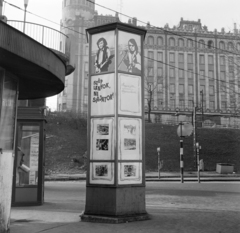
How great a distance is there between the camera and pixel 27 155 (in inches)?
424

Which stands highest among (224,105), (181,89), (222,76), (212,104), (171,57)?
(171,57)

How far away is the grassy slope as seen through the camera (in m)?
34.2

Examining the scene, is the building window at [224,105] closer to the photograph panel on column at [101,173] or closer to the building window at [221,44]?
the building window at [221,44]

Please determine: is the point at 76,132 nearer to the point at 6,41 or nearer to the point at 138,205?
the point at 138,205

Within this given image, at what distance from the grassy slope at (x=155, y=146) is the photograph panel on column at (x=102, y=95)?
2345cm

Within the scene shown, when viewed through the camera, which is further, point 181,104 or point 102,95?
point 181,104

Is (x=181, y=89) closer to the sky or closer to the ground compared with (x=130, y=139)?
closer to the sky

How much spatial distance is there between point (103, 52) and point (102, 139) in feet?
6.82

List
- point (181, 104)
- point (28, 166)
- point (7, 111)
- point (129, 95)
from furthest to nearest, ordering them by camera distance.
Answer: point (181, 104) < point (28, 166) < point (129, 95) < point (7, 111)

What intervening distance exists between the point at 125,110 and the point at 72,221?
2.71 m

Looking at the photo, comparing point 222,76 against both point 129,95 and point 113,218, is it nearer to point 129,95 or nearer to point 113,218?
point 129,95

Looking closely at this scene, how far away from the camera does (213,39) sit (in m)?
85.1

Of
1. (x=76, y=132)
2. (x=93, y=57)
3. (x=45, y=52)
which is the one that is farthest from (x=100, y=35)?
(x=76, y=132)

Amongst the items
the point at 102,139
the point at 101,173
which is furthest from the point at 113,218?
the point at 102,139
